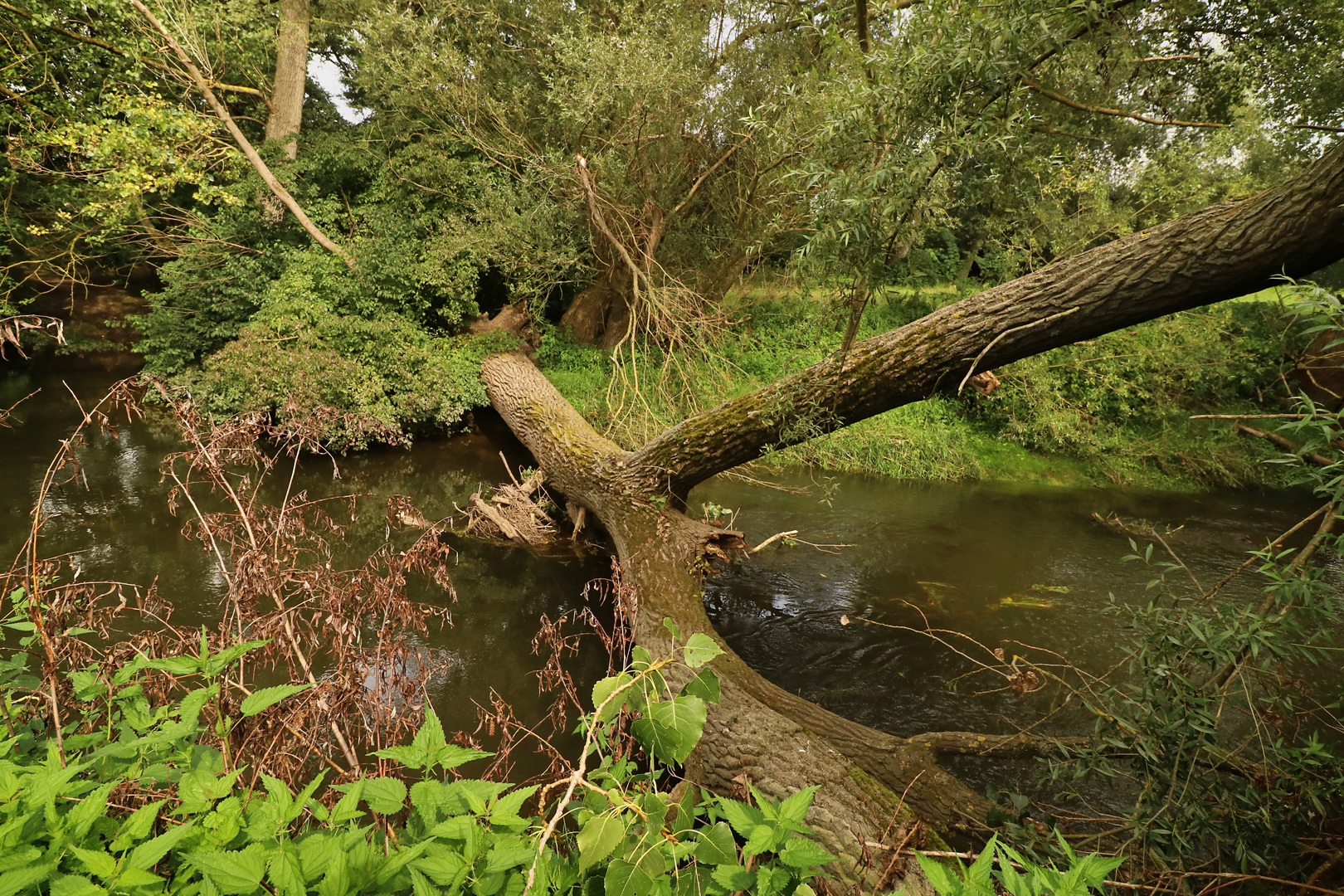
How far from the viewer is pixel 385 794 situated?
4.33ft

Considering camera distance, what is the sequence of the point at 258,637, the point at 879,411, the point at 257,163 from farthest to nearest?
→ the point at 257,163 → the point at 879,411 → the point at 258,637

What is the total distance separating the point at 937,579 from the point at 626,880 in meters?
5.84

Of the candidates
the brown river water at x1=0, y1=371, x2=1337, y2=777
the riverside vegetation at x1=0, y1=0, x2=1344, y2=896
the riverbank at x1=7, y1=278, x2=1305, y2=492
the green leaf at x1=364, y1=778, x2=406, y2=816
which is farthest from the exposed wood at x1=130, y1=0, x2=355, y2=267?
the green leaf at x1=364, y1=778, x2=406, y2=816

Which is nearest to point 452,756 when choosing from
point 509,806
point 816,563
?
point 509,806

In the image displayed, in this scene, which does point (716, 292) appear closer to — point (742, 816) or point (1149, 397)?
point (1149, 397)

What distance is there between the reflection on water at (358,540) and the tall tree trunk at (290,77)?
5.47 m

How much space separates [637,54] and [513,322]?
4.70 meters

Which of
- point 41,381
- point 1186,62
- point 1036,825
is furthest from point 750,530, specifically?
point 41,381

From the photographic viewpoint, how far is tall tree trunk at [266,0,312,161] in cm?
1091

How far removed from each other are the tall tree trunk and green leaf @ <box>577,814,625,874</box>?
12.8 metres

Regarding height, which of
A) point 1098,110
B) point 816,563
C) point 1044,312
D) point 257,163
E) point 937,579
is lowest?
point 937,579

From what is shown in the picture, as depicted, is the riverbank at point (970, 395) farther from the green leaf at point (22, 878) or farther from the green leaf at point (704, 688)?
the green leaf at point (22, 878)

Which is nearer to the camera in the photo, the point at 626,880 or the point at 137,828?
the point at 626,880

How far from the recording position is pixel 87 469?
7.32 m
